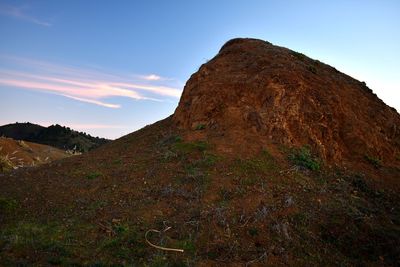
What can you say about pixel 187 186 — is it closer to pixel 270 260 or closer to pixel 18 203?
pixel 270 260

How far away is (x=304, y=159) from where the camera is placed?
12.3 metres

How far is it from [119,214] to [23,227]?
2269 millimetres

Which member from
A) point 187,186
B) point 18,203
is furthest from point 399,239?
point 18,203

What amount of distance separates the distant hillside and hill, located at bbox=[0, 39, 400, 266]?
40.1 meters

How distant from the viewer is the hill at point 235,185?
8.37m

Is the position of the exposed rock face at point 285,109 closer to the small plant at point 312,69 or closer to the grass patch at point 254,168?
the small plant at point 312,69

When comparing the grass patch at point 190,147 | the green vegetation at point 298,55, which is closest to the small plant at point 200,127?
the grass patch at point 190,147

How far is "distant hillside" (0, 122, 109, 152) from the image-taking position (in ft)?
186

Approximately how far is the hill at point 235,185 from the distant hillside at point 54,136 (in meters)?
40.1

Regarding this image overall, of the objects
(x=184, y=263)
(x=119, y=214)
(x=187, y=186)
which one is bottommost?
(x=184, y=263)

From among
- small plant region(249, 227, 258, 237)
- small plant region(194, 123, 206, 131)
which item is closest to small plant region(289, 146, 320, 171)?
small plant region(194, 123, 206, 131)

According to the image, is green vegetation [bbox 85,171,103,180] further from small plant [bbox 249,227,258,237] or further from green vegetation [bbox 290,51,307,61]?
green vegetation [bbox 290,51,307,61]

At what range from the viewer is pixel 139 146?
1514 centimetres

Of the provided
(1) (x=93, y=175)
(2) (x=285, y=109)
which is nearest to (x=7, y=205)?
(1) (x=93, y=175)
